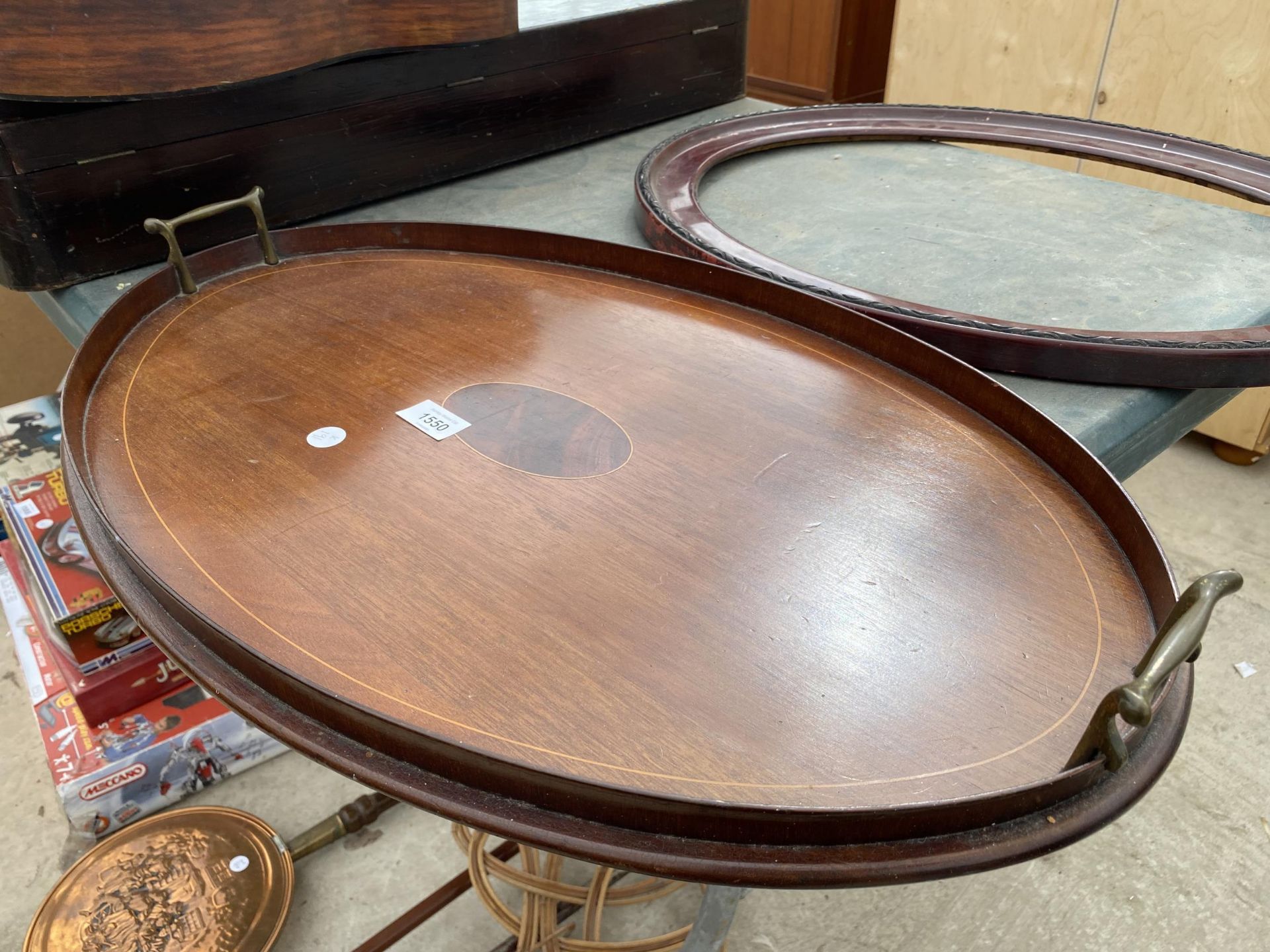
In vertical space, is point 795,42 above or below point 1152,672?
below

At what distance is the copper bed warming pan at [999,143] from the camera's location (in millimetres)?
987

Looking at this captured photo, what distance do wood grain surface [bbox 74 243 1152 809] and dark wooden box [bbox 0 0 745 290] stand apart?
0.88 ft

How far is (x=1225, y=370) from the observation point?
99 cm

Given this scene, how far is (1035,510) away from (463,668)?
0.48 meters

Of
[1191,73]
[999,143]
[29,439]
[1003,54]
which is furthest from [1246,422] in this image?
[29,439]

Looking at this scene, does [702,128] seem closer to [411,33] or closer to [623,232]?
[623,232]

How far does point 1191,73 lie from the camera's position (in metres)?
2.28

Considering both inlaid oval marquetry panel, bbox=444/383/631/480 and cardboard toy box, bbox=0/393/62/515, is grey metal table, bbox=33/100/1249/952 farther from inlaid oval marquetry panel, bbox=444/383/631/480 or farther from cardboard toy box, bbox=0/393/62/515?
cardboard toy box, bbox=0/393/62/515

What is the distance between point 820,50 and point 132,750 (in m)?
3.78

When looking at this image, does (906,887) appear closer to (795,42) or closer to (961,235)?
(961,235)

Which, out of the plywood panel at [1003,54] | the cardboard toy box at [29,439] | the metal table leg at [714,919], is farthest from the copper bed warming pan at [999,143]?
the cardboard toy box at [29,439]

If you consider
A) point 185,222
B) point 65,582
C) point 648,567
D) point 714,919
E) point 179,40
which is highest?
point 179,40

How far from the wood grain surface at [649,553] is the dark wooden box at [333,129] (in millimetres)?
268

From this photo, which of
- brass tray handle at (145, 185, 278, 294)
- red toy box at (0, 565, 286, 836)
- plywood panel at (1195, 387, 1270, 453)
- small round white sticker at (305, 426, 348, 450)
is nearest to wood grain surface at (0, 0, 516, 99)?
brass tray handle at (145, 185, 278, 294)
